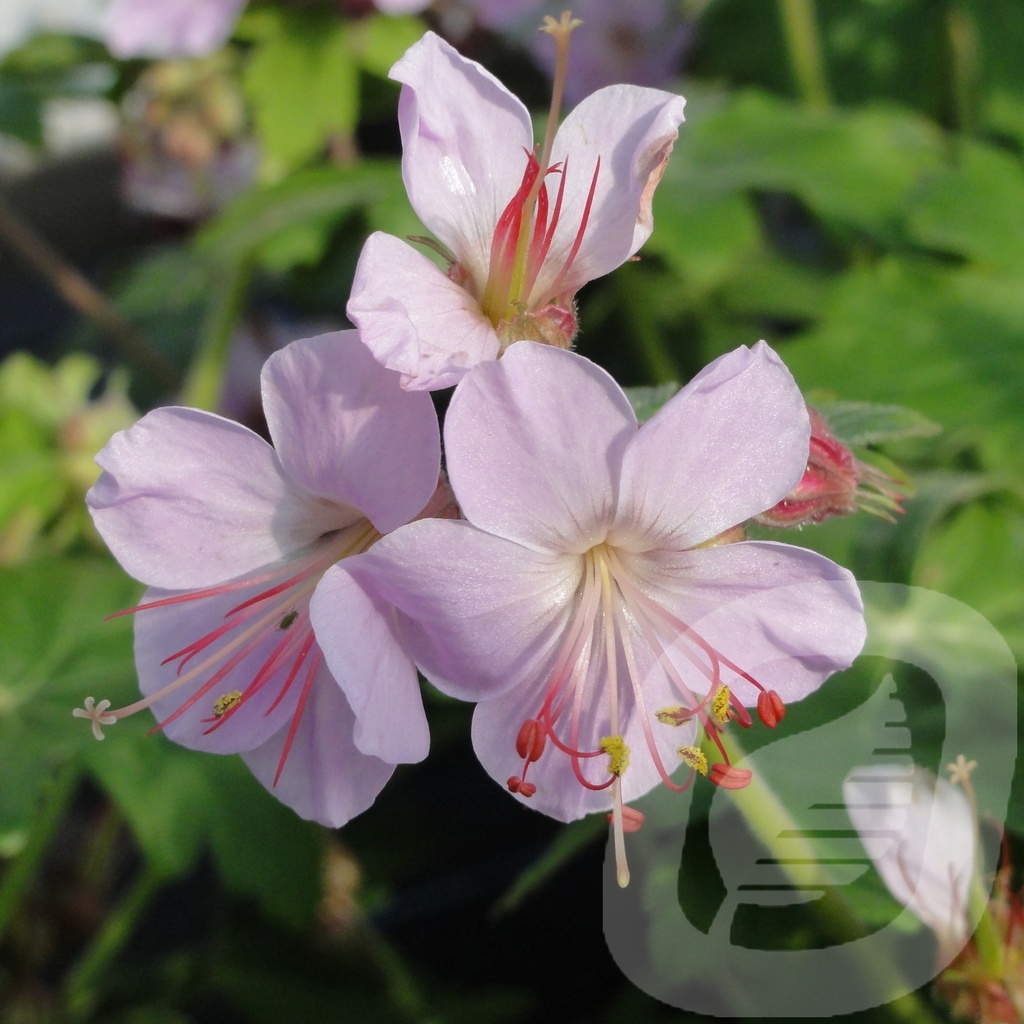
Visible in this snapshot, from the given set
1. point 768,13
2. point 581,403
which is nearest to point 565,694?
point 581,403

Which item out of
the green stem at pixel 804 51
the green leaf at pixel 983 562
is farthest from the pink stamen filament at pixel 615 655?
the green stem at pixel 804 51

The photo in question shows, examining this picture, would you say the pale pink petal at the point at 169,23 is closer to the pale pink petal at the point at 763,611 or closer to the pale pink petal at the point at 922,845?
the pale pink petal at the point at 763,611

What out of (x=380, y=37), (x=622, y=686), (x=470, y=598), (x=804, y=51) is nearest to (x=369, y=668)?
(x=470, y=598)

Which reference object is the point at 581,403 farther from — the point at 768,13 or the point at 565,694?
the point at 768,13

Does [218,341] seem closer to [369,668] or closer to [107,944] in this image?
[107,944]

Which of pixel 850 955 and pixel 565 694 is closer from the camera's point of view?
pixel 565 694

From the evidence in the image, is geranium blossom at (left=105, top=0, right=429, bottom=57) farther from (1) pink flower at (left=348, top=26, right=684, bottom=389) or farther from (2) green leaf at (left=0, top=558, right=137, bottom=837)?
(1) pink flower at (left=348, top=26, right=684, bottom=389)
